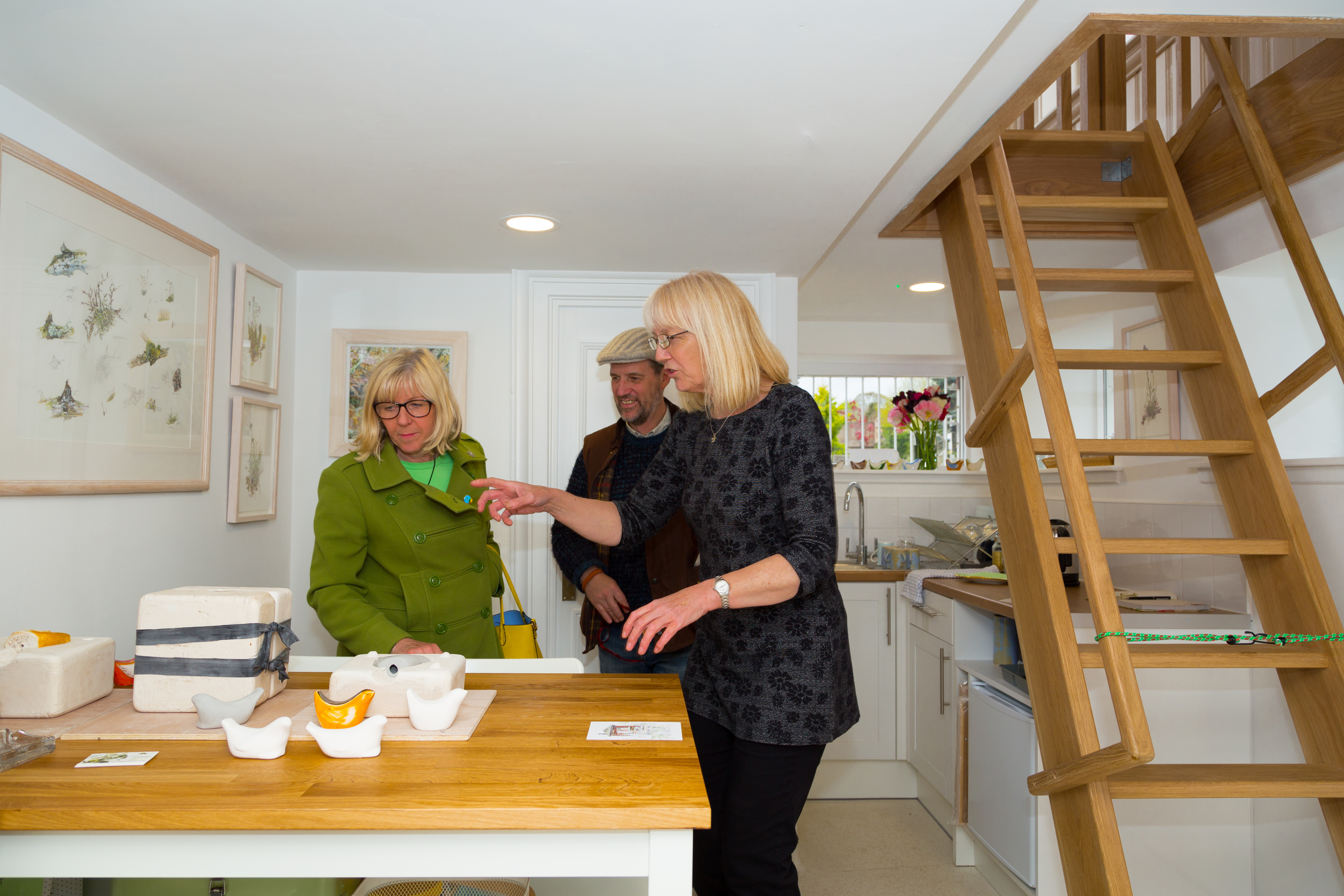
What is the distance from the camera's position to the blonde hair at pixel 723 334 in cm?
175

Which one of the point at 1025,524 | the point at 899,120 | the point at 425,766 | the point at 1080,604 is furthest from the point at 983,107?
the point at 425,766

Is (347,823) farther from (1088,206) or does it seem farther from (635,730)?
(1088,206)

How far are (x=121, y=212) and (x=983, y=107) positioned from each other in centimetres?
226

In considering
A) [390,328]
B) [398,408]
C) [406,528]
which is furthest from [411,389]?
[390,328]

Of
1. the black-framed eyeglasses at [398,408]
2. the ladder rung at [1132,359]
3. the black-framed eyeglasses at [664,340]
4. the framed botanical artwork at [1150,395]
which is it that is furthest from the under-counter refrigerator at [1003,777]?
the black-framed eyeglasses at [398,408]

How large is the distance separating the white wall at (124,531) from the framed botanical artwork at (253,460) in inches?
1.2

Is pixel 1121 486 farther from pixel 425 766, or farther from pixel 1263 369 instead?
pixel 425 766

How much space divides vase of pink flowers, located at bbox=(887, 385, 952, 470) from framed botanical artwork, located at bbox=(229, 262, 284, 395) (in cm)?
316

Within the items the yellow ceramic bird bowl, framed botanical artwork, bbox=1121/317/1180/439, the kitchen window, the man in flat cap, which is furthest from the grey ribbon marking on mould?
the kitchen window

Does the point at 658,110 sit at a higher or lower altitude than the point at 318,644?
higher

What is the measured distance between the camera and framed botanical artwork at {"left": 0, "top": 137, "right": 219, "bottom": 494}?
1.83 meters

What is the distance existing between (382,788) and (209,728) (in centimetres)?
44

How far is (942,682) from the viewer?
10.9 feet

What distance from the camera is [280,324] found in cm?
318
